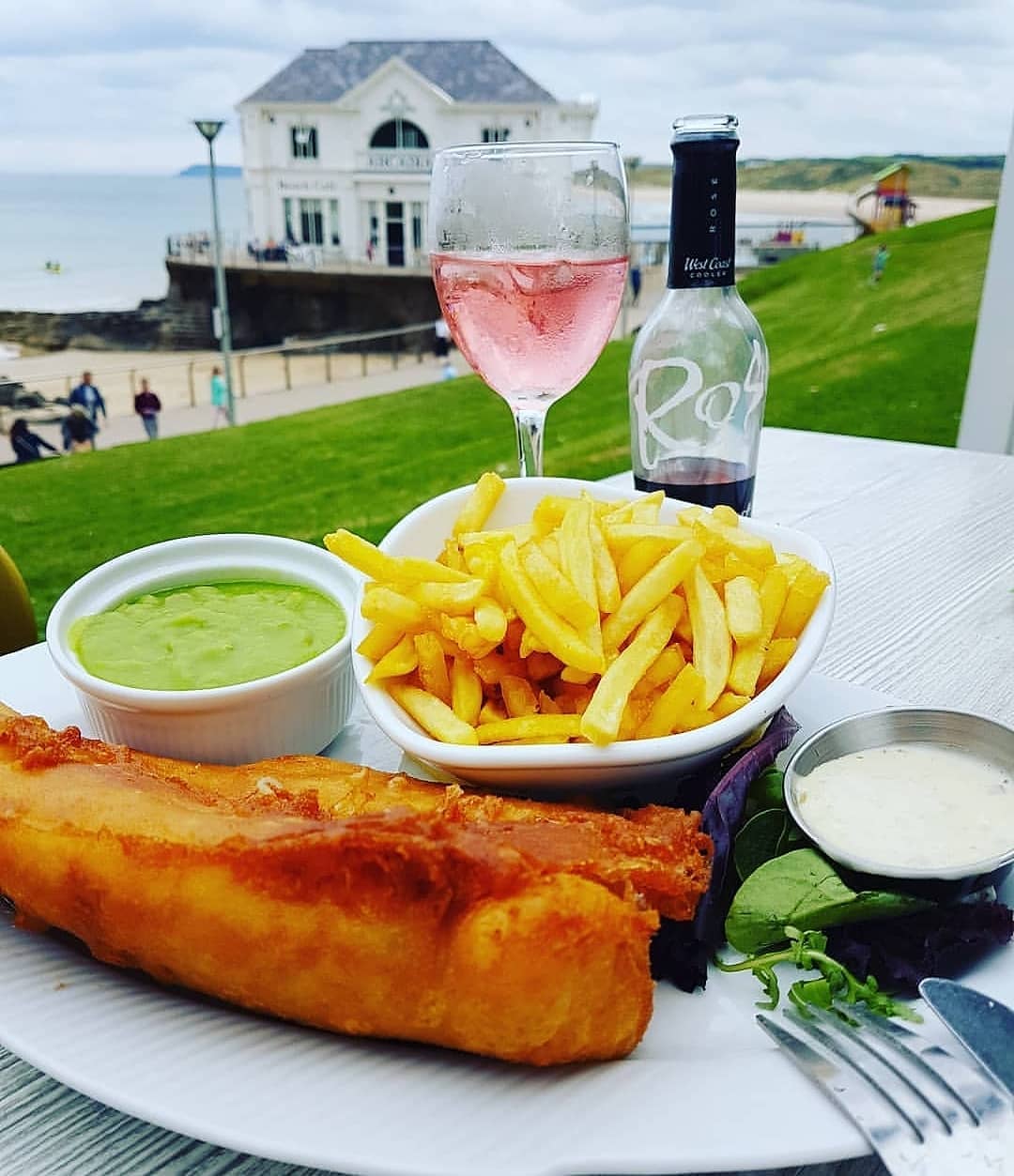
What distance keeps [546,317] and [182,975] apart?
1.22 metres

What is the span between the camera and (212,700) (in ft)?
4.89

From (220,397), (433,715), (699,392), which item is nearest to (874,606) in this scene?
(699,392)

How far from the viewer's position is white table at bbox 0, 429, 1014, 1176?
102 centimetres

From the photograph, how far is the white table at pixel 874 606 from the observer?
3.34 ft

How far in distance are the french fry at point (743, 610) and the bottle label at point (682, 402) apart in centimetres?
75

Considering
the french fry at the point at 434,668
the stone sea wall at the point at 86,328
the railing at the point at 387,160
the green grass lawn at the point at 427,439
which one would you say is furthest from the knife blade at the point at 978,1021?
the railing at the point at 387,160

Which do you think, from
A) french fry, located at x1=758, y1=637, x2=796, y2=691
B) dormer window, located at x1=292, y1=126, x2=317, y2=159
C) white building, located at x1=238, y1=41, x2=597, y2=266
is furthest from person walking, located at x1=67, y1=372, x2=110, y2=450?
french fry, located at x1=758, y1=637, x2=796, y2=691

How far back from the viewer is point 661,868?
1099 mm

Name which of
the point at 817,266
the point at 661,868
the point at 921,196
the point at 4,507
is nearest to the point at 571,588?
the point at 661,868

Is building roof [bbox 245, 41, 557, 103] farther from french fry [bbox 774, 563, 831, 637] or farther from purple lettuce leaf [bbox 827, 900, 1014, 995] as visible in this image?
purple lettuce leaf [bbox 827, 900, 1014, 995]

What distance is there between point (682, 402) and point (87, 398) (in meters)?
8.76

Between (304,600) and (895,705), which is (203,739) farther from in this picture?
(895,705)

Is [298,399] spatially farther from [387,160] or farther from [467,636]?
[467,636]

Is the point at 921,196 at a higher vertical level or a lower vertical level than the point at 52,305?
higher
